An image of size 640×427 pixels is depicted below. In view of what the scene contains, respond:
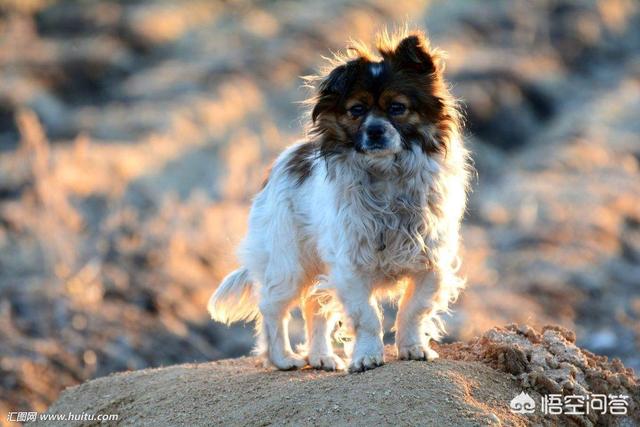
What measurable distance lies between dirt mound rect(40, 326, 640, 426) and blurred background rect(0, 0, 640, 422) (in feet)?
6.63

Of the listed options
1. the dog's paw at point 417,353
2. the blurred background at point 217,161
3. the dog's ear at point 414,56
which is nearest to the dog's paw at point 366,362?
the dog's paw at point 417,353

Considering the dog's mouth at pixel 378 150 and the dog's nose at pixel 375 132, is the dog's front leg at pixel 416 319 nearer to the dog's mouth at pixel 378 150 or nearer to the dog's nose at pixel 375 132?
the dog's mouth at pixel 378 150

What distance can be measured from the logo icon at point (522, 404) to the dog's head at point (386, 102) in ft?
5.90

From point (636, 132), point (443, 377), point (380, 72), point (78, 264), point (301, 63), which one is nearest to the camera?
point (443, 377)

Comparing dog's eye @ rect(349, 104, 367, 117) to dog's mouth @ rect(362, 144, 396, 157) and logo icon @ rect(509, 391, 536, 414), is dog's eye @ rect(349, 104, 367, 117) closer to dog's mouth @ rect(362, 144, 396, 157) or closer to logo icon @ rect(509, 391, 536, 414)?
dog's mouth @ rect(362, 144, 396, 157)

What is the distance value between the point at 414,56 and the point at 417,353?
210cm

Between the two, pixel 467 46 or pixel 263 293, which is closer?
pixel 263 293

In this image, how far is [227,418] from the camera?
22.9ft

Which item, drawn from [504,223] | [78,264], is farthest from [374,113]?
[504,223]

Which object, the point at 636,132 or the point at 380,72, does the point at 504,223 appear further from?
the point at 380,72

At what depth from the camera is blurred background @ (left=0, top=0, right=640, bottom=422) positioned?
44.7 feet

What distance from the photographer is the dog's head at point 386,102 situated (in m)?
7.21

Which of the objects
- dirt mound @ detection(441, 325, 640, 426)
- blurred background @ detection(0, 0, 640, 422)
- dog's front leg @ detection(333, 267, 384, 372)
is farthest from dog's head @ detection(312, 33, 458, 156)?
blurred background @ detection(0, 0, 640, 422)

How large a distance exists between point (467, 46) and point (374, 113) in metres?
25.3
